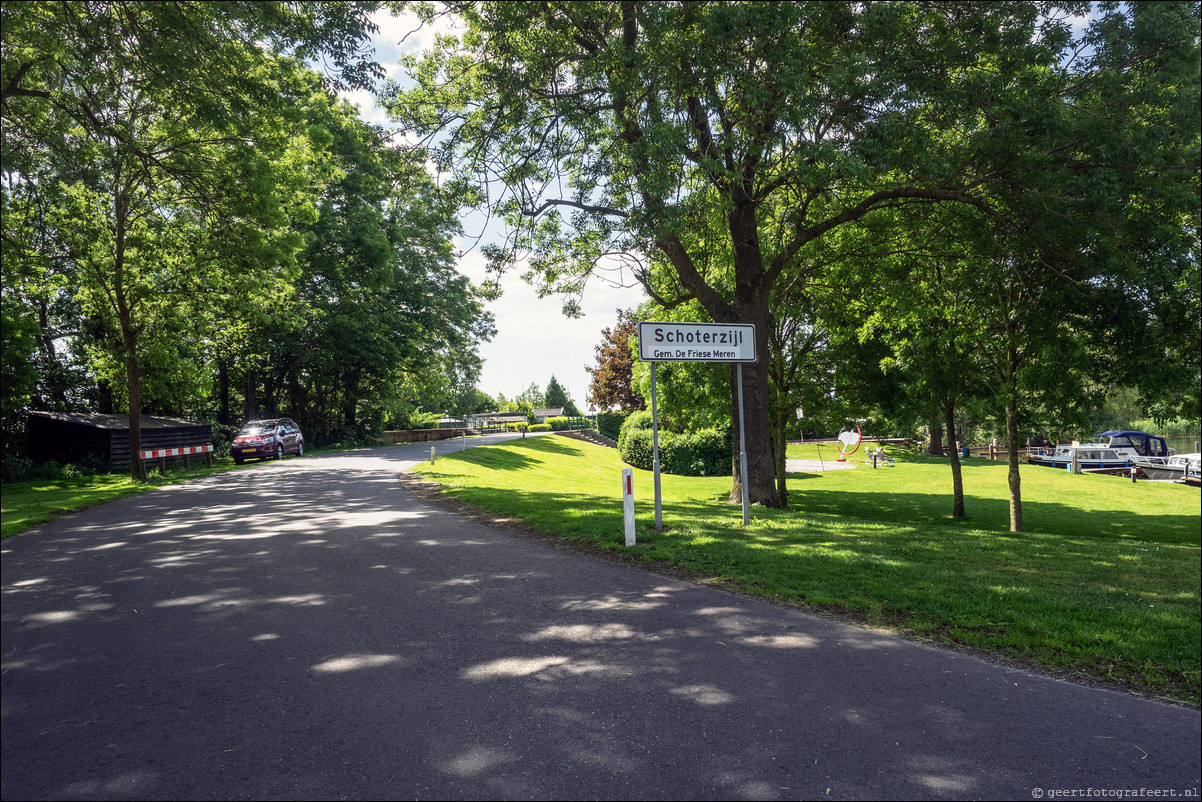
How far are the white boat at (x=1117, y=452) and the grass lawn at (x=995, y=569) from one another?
153 millimetres

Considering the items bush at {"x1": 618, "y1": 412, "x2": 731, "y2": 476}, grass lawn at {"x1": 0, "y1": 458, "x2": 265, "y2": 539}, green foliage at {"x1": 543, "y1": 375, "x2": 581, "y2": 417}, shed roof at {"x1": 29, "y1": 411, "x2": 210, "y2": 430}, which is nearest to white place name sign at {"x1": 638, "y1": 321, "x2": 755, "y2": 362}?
grass lawn at {"x1": 0, "y1": 458, "x2": 265, "y2": 539}

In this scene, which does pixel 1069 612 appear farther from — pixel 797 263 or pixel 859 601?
pixel 797 263

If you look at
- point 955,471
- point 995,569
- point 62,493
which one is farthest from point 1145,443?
point 955,471

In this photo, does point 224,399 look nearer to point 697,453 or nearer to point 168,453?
point 168,453

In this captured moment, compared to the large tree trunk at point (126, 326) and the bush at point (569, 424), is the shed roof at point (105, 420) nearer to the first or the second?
the large tree trunk at point (126, 326)

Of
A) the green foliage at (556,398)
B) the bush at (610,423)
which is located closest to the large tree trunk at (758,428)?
the bush at (610,423)

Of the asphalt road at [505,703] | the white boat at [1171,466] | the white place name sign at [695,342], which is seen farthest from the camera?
the white place name sign at [695,342]

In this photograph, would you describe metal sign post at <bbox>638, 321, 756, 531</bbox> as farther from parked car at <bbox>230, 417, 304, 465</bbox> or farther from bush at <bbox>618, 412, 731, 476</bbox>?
parked car at <bbox>230, 417, 304, 465</bbox>

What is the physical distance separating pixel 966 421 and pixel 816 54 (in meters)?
12.0

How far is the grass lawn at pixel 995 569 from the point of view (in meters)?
4.06

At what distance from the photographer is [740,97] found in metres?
7.93

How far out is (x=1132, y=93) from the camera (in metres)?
6.84

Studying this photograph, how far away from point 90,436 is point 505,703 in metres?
20.0

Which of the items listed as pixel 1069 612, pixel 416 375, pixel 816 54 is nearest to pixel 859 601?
pixel 1069 612
